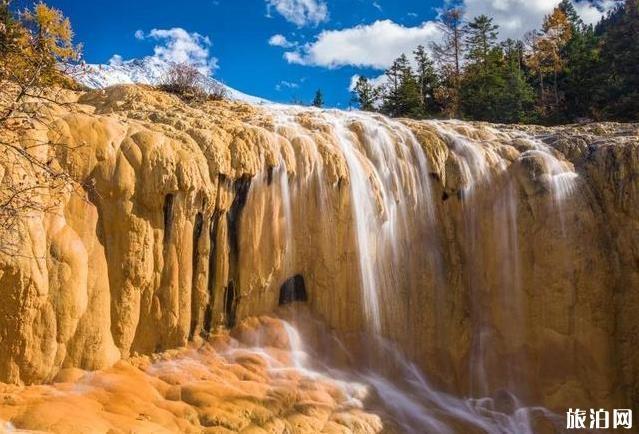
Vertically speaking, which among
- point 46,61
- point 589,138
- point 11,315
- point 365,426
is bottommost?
point 365,426

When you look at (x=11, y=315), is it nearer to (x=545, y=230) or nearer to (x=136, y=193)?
(x=136, y=193)

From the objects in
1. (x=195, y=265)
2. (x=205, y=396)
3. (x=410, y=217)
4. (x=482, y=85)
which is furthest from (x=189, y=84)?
(x=482, y=85)

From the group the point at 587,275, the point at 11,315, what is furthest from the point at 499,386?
the point at 11,315

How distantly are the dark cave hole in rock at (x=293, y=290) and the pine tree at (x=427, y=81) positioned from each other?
31.4 m

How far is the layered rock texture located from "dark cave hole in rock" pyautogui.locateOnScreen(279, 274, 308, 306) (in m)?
0.03

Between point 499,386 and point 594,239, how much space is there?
14.1 ft

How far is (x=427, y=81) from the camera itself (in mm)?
44781

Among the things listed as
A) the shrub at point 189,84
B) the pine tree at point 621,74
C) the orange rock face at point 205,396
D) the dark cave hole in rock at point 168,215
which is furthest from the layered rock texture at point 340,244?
the pine tree at point 621,74

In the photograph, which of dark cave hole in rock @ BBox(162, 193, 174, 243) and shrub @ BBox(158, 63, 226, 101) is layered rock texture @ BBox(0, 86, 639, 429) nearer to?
dark cave hole in rock @ BBox(162, 193, 174, 243)

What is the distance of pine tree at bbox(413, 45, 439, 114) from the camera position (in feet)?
140

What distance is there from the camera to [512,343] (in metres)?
14.1

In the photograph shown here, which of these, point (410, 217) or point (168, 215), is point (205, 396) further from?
point (410, 217)

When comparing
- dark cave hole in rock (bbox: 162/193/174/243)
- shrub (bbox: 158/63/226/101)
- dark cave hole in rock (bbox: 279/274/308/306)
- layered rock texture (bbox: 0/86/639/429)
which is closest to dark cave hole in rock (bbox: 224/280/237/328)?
Result: layered rock texture (bbox: 0/86/639/429)

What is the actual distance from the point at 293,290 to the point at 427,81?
1386 inches
